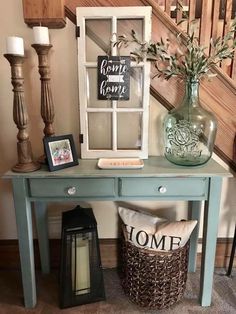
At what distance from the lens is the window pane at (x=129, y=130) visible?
1635mm

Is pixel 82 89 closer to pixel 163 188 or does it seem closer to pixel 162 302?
pixel 163 188

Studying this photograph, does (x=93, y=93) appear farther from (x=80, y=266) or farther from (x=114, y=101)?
(x=80, y=266)

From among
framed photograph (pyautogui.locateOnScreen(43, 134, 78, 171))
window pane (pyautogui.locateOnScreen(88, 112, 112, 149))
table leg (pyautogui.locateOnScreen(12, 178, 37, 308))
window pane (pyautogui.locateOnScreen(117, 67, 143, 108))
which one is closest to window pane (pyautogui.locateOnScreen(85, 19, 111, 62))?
window pane (pyautogui.locateOnScreen(117, 67, 143, 108))

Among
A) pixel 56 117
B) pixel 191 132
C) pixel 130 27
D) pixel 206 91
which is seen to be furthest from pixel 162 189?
pixel 130 27

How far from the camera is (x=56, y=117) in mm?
1662

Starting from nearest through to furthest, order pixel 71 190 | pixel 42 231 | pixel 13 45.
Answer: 1. pixel 13 45
2. pixel 71 190
3. pixel 42 231

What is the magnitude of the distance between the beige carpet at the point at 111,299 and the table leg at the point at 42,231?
0.13m

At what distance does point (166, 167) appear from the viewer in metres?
1.45

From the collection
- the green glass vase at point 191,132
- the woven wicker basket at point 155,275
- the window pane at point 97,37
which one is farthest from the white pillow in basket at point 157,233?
the window pane at point 97,37

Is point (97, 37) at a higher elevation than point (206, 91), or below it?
higher

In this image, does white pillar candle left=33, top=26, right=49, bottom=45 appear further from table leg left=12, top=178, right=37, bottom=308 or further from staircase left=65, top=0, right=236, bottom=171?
table leg left=12, top=178, right=37, bottom=308

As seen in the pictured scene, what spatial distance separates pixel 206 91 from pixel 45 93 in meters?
0.96

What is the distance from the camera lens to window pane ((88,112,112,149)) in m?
1.63

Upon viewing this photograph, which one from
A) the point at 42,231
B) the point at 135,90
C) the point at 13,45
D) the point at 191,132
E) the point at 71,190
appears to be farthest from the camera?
the point at 42,231
